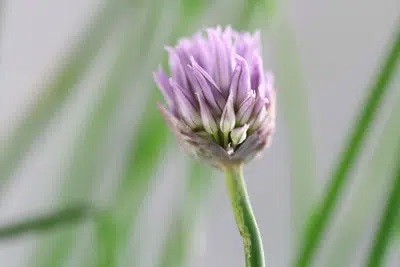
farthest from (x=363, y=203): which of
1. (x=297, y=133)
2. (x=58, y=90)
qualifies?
(x=58, y=90)

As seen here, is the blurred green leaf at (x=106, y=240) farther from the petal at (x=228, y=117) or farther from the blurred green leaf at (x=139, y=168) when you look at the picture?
the petal at (x=228, y=117)

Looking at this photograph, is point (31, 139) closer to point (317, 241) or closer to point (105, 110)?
point (105, 110)

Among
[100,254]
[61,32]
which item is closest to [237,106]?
[100,254]

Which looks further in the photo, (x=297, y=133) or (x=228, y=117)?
(x=297, y=133)

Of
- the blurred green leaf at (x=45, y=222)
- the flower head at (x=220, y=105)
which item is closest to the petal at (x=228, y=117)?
the flower head at (x=220, y=105)

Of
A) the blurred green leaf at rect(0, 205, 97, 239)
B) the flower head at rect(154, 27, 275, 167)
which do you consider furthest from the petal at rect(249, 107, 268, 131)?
the blurred green leaf at rect(0, 205, 97, 239)

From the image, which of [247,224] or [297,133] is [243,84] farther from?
[297,133]
